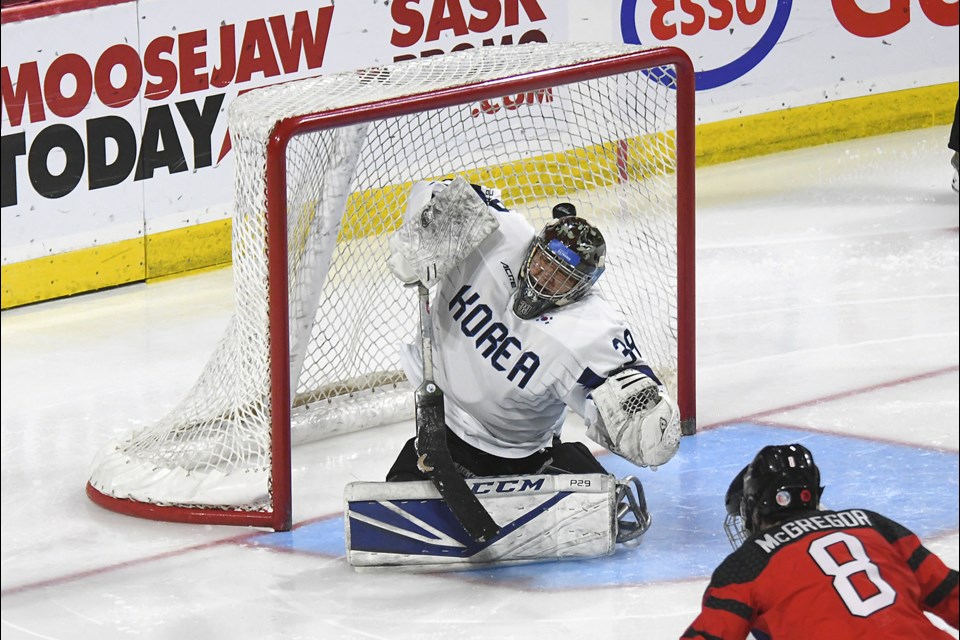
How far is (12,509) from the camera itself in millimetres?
5414

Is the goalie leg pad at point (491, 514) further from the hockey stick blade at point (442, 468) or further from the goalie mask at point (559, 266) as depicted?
the goalie mask at point (559, 266)

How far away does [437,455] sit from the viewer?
4.83 m

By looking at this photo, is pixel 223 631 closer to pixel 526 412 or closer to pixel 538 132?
pixel 526 412

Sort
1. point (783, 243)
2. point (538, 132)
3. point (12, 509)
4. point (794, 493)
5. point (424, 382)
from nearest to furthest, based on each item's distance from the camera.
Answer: point (794, 493) → point (424, 382) → point (12, 509) → point (538, 132) → point (783, 243)

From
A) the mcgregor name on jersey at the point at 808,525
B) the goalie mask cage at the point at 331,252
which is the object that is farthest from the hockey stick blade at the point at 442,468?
the mcgregor name on jersey at the point at 808,525

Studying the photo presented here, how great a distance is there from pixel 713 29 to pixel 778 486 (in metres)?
5.90

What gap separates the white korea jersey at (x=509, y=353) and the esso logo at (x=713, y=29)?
393 cm

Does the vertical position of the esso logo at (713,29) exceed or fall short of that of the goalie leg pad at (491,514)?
it exceeds it

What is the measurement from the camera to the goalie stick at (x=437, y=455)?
477 cm

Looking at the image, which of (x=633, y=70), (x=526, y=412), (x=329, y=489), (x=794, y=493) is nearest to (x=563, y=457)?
(x=526, y=412)

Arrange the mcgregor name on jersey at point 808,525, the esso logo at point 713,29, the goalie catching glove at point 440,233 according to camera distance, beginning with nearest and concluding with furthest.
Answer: the mcgregor name on jersey at point 808,525
the goalie catching glove at point 440,233
the esso logo at point 713,29

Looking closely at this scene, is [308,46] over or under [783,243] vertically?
over

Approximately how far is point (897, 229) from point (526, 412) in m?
3.83

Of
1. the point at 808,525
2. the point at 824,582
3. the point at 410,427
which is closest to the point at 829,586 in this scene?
the point at 824,582
